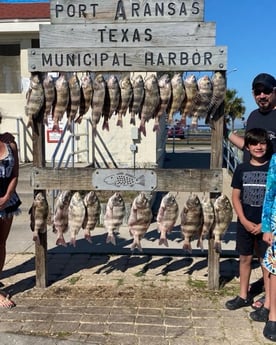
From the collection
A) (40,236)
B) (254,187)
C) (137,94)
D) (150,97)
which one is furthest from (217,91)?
(40,236)

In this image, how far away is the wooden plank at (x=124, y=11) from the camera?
4324 mm

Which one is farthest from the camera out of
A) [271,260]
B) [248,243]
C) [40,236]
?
[40,236]

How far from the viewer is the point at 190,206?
14.3 ft

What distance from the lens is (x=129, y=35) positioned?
439 cm

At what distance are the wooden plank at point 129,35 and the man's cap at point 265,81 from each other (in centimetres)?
58

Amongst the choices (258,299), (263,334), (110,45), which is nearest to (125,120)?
(110,45)

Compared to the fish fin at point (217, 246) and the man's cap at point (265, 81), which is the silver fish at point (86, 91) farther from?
the fish fin at point (217, 246)

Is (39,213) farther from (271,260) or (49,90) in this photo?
(271,260)

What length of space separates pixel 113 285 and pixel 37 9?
9.52 meters

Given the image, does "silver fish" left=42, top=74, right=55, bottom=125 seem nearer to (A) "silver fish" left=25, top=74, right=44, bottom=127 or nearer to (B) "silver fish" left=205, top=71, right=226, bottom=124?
(A) "silver fish" left=25, top=74, right=44, bottom=127

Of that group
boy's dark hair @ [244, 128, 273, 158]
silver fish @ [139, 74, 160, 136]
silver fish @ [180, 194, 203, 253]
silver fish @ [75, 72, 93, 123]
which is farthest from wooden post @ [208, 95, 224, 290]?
Answer: silver fish @ [75, 72, 93, 123]

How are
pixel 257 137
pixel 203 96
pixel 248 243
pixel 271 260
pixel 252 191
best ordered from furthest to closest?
1. pixel 203 96
2. pixel 248 243
3. pixel 252 191
4. pixel 257 137
5. pixel 271 260

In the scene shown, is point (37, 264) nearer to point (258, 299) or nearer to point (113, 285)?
point (113, 285)

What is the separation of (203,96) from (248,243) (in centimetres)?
145
